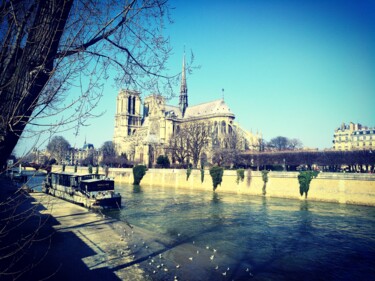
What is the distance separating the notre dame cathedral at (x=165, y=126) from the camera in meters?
63.7

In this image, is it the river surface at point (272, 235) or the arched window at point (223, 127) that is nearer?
the river surface at point (272, 235)

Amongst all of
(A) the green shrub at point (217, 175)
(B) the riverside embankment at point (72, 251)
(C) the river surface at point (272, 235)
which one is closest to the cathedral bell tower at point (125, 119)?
(A) the green shrub at point (217, 175)

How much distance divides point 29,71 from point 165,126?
75826 mm

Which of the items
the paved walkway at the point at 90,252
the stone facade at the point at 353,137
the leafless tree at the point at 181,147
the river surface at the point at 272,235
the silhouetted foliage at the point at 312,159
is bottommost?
the river surface at the point at 272,235

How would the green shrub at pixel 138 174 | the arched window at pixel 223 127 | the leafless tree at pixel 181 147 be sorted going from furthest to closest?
the arched window at pixel 223 127, the leafless tree at pixel 181 147, the green shrub at pixel 138 174

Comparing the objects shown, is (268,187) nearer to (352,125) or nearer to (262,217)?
(262,217)

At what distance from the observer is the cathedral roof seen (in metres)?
75.4

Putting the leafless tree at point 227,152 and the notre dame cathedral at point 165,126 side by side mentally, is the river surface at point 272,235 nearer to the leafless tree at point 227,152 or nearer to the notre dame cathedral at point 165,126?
the leafless tree at point 227,152

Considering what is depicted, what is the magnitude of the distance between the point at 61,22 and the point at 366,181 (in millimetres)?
28705

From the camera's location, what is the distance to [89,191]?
22.7 m

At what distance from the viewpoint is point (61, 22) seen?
3.11 meters

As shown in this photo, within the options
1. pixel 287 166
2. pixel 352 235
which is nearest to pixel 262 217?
pixel 352 235

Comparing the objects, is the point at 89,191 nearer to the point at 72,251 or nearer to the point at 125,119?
the point at 72,251

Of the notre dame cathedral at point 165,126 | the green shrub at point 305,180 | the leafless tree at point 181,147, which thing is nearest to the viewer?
the green shrub at point 305,180
